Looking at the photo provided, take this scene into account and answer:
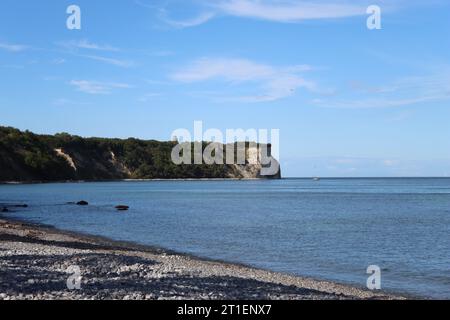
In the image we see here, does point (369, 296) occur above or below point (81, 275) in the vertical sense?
below

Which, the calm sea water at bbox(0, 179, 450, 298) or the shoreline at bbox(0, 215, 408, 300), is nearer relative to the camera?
the shoreline at bbox(0, 215, 408, 300)

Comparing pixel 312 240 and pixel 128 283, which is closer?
pixel 128 283

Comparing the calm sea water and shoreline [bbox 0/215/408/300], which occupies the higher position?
shoreline [bbox 0/215/408/300]

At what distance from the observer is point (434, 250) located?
32250 millimetres

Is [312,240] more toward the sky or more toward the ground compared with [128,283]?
more toward the ground

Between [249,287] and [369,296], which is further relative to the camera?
[369,296]

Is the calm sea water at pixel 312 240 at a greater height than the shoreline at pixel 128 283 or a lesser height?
lesser

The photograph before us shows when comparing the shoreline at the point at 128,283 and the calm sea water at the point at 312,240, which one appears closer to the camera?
the shoreline at the point at 128,283
